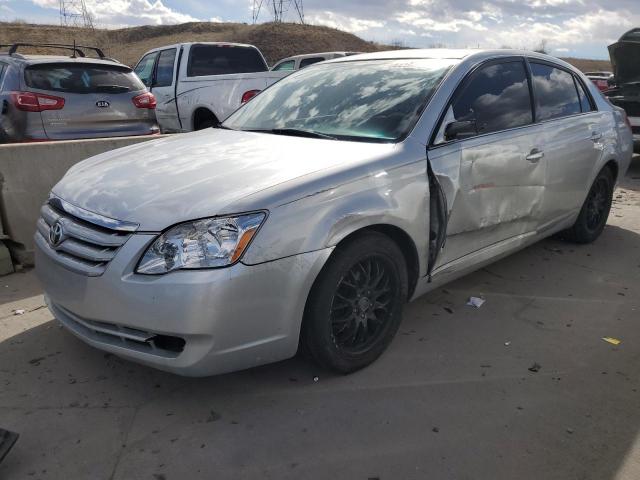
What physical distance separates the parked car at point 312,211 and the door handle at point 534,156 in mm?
13

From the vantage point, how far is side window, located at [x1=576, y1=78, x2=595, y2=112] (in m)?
4.89

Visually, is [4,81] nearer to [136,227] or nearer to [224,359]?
[136,227]

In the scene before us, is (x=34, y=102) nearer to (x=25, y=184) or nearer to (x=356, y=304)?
(x=25, y=184)

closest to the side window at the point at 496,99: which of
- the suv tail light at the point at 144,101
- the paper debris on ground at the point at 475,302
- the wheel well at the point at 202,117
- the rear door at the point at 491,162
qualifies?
the rear door at the point at 491,162

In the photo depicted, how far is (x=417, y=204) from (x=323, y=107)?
1.03 metres

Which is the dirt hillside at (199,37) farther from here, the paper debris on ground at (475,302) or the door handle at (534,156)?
the paper debris on ground at (475,302)

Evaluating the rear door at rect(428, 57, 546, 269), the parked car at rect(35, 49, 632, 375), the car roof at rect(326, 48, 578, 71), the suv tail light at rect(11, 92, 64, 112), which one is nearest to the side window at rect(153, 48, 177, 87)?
the suv tail light at rect(11, 92, 64, 112)

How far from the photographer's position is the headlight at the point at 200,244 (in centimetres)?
247

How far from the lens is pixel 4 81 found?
6059mm

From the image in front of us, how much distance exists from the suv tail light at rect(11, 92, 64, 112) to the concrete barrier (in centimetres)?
138

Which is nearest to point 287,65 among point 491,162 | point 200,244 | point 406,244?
point 491,162

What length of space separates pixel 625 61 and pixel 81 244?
9.80 m

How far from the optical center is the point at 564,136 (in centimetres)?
445

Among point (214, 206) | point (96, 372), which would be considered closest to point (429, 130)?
point (214, 206)
